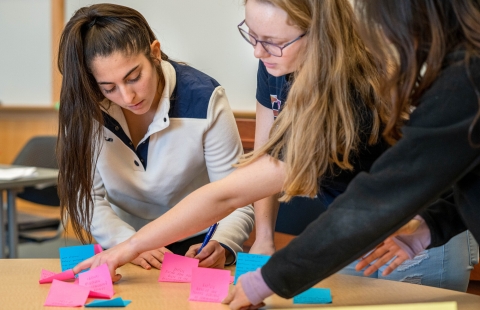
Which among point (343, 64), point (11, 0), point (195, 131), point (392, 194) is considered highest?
point (343, 64)

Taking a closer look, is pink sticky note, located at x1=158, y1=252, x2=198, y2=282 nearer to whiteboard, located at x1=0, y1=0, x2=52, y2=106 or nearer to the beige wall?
the beige wall

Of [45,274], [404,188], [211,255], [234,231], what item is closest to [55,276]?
[45,274]

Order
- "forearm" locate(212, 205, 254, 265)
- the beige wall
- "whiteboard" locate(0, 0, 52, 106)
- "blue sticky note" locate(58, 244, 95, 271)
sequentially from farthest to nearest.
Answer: the beige wall, "whiteboard" locate(0, 0, 52, 106), "forearm" locate(212, 205, 254, 265), "blue sticky note" locate(58, 244, 95, 271)

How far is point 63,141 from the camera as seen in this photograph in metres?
1.52

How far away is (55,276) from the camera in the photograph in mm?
1279

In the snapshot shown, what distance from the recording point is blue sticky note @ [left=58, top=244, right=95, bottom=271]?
135 cm

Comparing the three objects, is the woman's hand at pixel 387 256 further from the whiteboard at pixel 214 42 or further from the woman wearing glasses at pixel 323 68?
the whiteboard at pixel 214 42

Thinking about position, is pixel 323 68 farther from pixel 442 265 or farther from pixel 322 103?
pixel 442 265

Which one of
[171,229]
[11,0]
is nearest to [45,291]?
[171,229]

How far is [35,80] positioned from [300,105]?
13.7ft

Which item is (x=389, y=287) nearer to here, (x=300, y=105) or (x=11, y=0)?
(x=300, y=105)

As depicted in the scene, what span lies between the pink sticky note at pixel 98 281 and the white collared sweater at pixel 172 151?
0.97 feet

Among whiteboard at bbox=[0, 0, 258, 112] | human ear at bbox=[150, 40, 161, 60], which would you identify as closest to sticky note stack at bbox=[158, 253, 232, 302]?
human ear at bbox=[150, 40, 161, 60]

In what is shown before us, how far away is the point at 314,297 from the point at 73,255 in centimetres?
56
